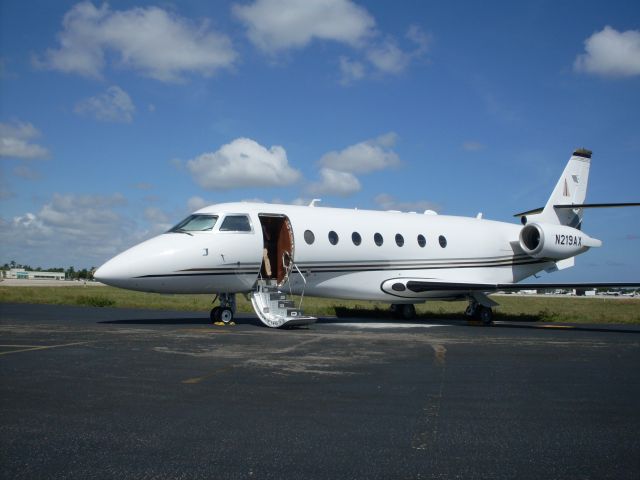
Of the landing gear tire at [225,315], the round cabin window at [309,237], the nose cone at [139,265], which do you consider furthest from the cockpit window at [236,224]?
the landing gear tire at [225,315]

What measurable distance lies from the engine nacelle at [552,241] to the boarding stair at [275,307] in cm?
1022

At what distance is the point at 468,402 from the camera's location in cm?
654

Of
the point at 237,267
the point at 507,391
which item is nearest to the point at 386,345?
the point at 507,391

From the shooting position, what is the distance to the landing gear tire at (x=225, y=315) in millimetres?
16828

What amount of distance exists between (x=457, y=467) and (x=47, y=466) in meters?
2.85

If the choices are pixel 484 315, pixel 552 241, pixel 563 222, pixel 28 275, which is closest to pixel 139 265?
pixel 484 315

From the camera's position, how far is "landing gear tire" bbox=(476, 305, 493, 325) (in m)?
20.6

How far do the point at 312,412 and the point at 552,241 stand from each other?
1884 cm

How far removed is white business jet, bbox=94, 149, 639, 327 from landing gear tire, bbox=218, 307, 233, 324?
27mm

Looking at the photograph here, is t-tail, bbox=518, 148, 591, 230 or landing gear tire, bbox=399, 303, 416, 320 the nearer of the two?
landing gear tire, bbox=399, 303, 416, 320

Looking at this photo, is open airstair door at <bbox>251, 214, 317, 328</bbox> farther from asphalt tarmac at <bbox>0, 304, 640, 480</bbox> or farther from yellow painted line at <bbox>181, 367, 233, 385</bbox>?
yellow painted line at <bbox>181, 367, 233, 385</bbox>

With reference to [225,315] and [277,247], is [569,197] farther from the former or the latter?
[225,315]

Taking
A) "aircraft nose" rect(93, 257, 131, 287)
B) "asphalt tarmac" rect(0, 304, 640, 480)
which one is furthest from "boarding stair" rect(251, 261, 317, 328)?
"asphalt tarmac" rect(0, 304, 640, 480)

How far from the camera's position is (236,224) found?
16.8m
